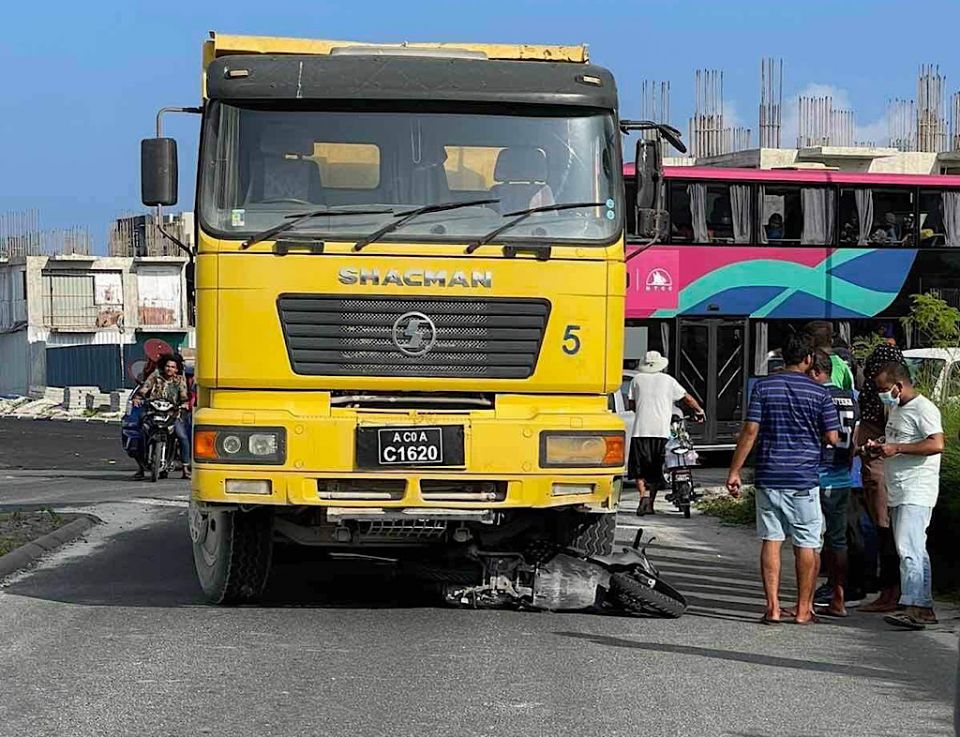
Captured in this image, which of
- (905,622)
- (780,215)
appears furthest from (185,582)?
(780,215)

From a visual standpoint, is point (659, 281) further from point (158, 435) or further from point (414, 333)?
point (414, 333)

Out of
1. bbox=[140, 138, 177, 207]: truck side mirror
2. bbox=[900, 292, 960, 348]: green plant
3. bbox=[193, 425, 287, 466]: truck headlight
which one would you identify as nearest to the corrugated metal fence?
bbox=[900, 292, 960, 348]: green plant

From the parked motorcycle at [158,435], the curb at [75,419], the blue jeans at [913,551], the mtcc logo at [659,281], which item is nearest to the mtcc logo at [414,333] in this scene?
the blue jeans at [913,551]

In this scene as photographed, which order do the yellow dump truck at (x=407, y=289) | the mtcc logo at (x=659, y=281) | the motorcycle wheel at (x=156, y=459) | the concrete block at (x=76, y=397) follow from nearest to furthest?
the yellow dump truck at (x=407, y=289)
the motorcycle wheel at (x=156, y=459)
the mtcc logo at (x=659, y=281)
the concrete block at (x=76, y=397)

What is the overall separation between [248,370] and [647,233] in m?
2.70

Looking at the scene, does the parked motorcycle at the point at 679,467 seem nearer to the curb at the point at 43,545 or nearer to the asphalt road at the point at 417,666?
the asphalt road at the point at 417,666

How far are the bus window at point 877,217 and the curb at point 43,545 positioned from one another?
593 inches

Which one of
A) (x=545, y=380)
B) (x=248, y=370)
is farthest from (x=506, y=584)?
(x=248, y=370)

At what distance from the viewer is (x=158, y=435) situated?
78.0 ft

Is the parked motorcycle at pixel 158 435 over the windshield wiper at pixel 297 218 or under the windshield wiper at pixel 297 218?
under

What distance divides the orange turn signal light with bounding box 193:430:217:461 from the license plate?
0.87 metres

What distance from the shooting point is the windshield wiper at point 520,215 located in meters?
10.1

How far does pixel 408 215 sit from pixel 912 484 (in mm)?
3581

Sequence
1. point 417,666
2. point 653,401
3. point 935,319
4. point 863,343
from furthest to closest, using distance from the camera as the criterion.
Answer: point 863,343, point 935,319, point 653,401, point 417,666
